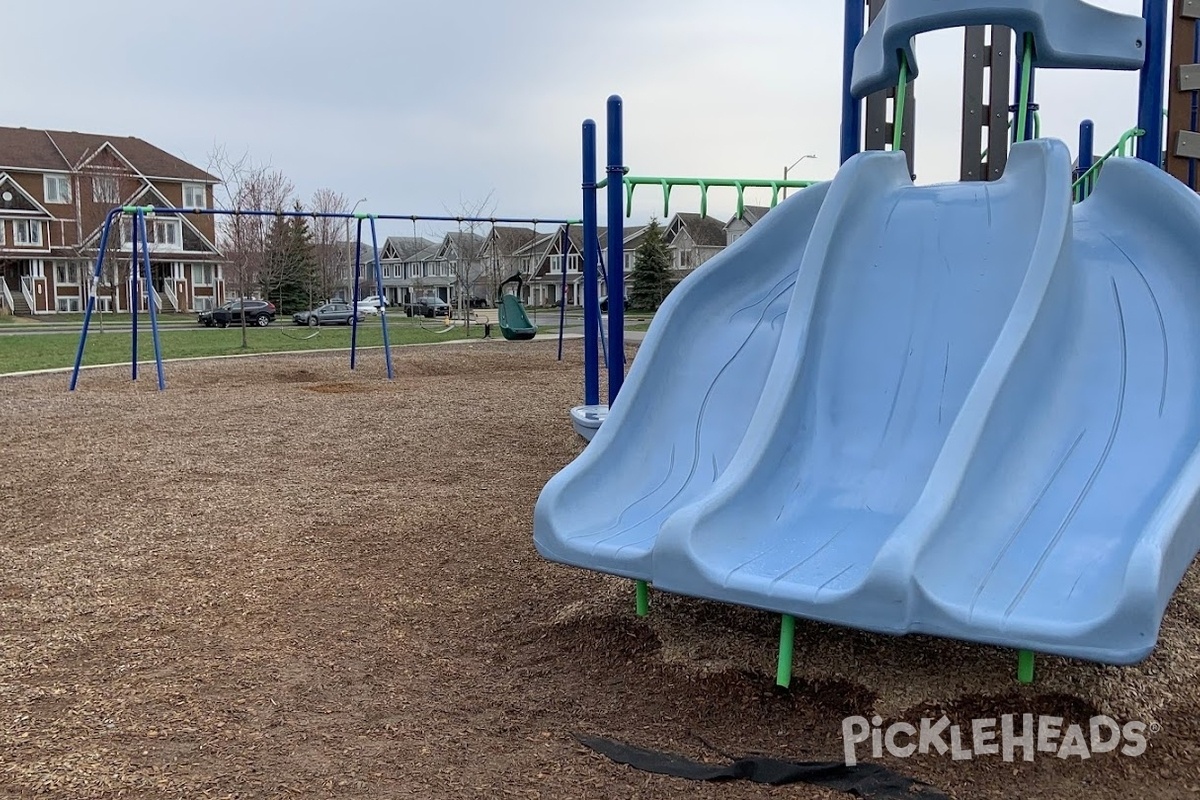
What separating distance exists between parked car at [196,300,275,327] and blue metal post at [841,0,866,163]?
104 ft

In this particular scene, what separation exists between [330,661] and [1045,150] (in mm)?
3380

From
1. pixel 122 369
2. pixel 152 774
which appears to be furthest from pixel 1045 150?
pixel 122 369

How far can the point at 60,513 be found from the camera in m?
5.62

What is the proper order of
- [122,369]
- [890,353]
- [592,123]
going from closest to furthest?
[890,353] < [592,123] < [122,369]

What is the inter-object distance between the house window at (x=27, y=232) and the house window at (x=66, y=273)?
1463mm

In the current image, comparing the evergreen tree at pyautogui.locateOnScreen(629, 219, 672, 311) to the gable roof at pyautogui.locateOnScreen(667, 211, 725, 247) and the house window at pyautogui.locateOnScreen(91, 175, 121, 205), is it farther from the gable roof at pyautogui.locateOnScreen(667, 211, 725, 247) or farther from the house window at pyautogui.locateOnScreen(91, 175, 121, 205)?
the house window at pyautogui.locateOnScreen(91, 175, 121, 205)

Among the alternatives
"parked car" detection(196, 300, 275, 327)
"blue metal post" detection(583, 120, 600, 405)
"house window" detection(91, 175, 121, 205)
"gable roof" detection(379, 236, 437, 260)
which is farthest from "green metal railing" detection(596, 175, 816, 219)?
"gable roof" detection(379, 236, 437, 260)

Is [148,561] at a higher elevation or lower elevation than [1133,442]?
lower

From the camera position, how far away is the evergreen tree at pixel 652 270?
4359 centimetres

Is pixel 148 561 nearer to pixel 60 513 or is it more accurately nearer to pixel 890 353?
pixel 60 513

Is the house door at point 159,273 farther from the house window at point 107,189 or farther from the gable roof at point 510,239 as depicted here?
the gable roof at point 510,239

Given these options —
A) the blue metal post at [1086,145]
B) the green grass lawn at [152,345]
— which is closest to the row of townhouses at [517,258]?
the green grass lawn at [152,345]

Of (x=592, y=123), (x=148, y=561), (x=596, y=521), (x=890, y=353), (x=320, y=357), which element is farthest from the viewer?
(x=320, y=357)

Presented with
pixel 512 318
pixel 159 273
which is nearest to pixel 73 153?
pixel 159 273
